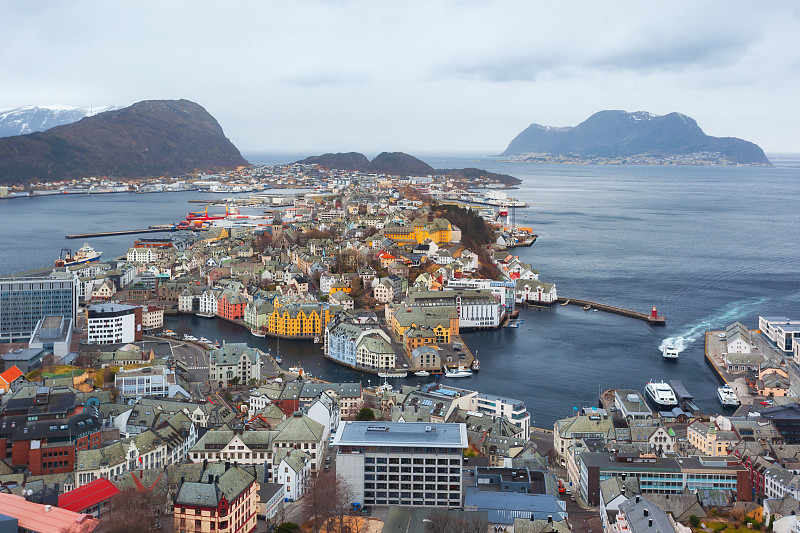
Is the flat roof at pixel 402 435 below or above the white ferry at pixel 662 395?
above

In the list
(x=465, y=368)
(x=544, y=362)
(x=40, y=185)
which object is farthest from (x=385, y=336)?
(x=40, y=185)

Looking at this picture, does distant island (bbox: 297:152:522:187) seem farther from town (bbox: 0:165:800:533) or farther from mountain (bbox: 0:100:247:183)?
town (bbox: 0:165:800:533)

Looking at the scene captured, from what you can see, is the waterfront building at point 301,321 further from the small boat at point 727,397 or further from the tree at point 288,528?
the tree at point 288,528

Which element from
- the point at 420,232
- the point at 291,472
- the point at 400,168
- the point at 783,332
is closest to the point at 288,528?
the point at 291,472

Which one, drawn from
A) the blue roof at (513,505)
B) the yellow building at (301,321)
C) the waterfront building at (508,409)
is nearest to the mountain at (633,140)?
the yellow building at (301,321)

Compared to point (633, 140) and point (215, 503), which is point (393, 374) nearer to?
point (215, 503)

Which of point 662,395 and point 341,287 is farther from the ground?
point 341,287
